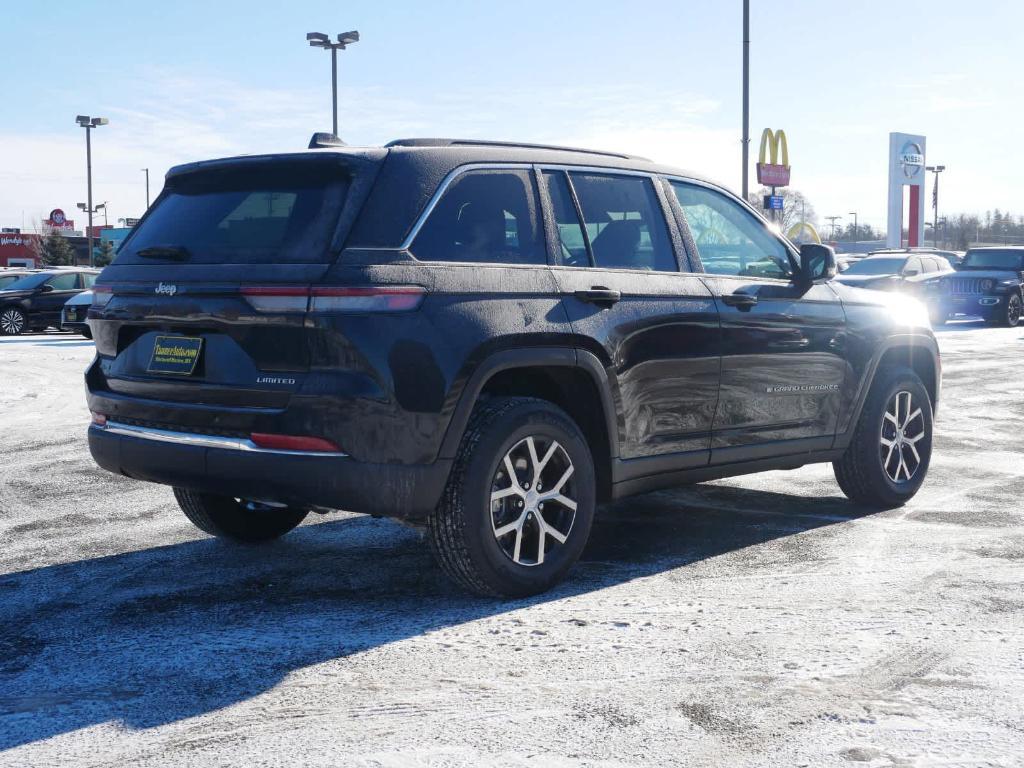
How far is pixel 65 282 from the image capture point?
92.5 feet

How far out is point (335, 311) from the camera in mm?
4473

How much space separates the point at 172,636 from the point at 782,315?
340 cm

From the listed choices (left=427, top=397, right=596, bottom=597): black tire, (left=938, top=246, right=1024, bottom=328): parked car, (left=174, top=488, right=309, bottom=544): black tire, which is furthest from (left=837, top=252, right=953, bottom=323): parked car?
(left=427, top=397, right=596, bottom=597): black tire

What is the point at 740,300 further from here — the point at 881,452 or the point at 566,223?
the point at 881,452

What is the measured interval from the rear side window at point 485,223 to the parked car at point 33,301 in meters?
24.4

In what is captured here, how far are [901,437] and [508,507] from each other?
10.4 ft

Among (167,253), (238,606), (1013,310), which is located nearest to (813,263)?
(167,253)

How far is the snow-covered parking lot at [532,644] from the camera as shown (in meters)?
3.48

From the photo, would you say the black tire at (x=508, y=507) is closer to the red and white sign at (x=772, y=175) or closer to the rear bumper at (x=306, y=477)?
the rear bumper at (x=306, y=477)

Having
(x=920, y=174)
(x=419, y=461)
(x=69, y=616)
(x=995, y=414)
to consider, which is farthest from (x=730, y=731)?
(x=920, y=174)

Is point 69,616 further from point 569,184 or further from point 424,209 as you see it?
point 569,184

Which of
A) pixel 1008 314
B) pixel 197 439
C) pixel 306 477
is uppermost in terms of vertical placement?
pixel 1008 314

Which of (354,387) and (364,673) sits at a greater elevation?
(354,387)

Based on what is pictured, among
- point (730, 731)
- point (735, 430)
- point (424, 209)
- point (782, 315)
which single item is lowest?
point (730, 731)
